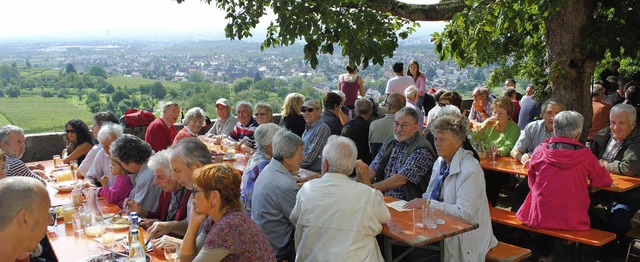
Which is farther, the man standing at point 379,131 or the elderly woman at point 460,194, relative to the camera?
the man standing at point 379,131

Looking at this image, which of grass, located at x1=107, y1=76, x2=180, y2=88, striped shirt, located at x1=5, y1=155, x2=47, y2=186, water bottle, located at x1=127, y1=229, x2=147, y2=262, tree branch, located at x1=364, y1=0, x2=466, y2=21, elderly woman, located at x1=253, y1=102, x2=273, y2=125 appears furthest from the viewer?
grass, located at x1=107, y1=76, x2=180, y2=88

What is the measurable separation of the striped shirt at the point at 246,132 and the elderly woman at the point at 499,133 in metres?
2.90

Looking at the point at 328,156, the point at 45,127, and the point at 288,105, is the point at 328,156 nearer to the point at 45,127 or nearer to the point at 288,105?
the point at 288,105

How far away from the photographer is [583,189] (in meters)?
4.69

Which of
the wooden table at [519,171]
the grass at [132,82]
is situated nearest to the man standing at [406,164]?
the wooden table at [519,171]

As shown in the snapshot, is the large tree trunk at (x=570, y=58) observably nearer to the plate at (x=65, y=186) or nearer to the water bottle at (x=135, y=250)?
the water bottle at (x=135, y=250)

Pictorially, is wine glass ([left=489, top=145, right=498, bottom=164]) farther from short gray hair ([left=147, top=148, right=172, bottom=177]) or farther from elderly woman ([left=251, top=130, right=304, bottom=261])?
short gray hair ([left=147, top=148, right=172, bottom=177])

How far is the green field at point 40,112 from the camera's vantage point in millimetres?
8766

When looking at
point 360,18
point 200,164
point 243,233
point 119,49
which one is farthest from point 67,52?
point 243,233

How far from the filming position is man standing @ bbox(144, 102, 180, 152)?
748cm

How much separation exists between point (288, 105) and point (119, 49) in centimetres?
1112

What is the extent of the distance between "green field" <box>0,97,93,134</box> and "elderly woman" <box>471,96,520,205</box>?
18.5 ft

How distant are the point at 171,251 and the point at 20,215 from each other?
1.12m

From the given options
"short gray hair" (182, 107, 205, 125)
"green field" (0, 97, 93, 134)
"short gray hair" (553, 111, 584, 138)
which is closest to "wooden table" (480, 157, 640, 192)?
"short gray hair" (553, 111, 584, 138)
